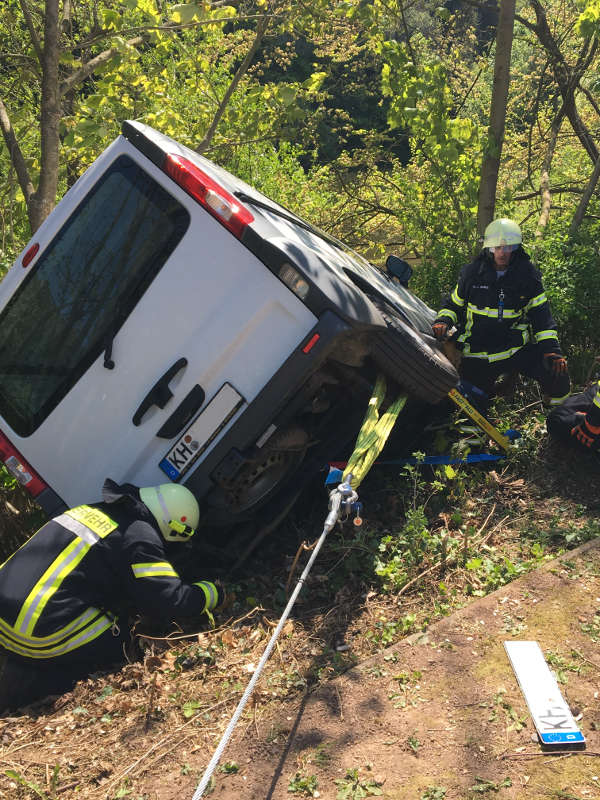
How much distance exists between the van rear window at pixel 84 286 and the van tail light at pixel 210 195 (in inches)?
4.4

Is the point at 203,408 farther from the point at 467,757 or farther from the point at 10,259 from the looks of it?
the point at 10,259

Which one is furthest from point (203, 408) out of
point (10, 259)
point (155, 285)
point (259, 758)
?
point (10, 259)

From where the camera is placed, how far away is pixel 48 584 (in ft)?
10.9

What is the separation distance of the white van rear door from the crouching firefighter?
221 millimetres

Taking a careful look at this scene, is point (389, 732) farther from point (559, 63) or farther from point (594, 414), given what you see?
point (559, 63)

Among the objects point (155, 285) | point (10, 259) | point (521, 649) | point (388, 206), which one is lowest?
point (521, 649)

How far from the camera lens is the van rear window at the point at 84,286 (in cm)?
338

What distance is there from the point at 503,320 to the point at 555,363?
450 mm

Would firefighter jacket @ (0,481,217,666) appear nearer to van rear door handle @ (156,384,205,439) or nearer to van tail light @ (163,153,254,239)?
van rear door handle @ (156,384,205,439)

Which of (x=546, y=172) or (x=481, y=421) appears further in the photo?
(x=546, y=172)

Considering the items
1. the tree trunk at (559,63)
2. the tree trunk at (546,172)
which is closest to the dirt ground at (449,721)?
the tree trunk at (546,172)

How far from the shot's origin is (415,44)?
302 inches

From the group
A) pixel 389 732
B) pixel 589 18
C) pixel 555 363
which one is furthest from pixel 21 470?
pixel 589 18

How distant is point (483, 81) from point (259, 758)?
11.4 meters
